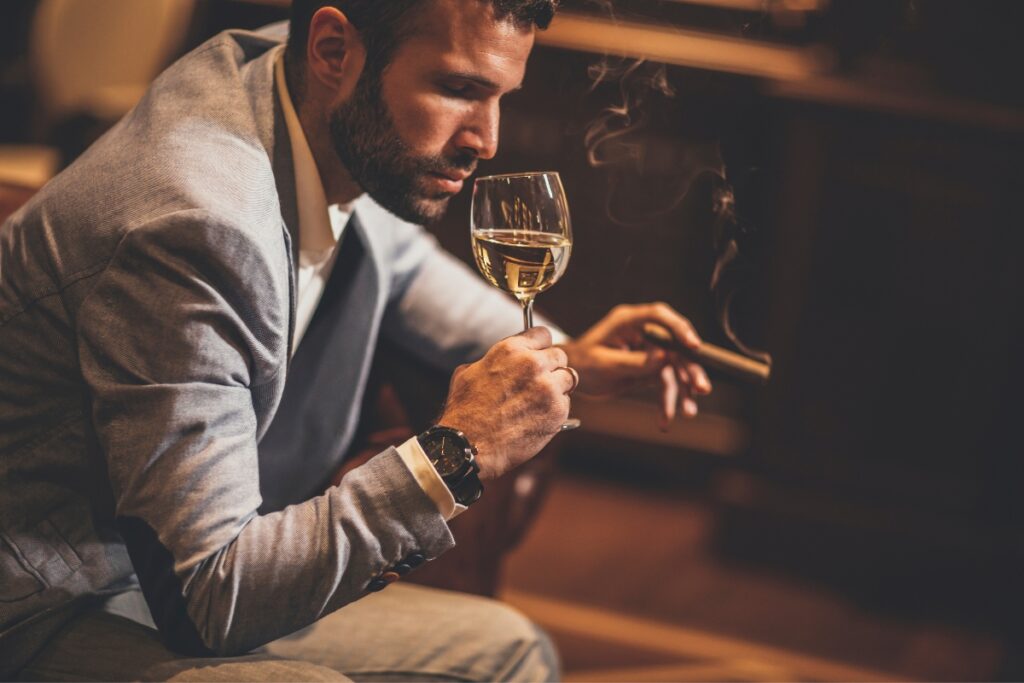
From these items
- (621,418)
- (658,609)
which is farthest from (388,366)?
(621,418)

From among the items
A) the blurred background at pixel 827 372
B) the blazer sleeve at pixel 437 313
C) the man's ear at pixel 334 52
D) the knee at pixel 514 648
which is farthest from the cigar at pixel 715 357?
the blurred background at pixel 827 372

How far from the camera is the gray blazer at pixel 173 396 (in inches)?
41.2

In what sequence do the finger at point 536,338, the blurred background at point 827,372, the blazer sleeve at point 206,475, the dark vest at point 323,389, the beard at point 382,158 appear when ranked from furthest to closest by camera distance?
the blurred background at point 827,372 → the dark vest at point 323,389 → the beard at point 382,158 → the finger at point 536,338 → the blazer sleeve at point 206,475

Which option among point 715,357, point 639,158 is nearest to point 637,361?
point 715,357

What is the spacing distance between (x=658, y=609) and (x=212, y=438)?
67.4 inches

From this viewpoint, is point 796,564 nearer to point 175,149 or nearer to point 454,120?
point 454,120

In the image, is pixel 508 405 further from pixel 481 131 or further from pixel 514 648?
pixel 514 648

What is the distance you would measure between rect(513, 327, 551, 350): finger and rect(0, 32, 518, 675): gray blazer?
0.18 metres

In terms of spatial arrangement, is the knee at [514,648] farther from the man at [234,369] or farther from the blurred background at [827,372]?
the blurred background at [827,372]

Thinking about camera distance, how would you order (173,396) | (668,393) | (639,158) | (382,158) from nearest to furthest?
(173,396) → (382,158) → (668,393) → (639,158)

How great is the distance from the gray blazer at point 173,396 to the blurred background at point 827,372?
47.8 inches

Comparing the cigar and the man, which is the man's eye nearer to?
the man

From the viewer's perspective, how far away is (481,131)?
1.25 meters

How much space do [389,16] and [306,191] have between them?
0.76 feet
